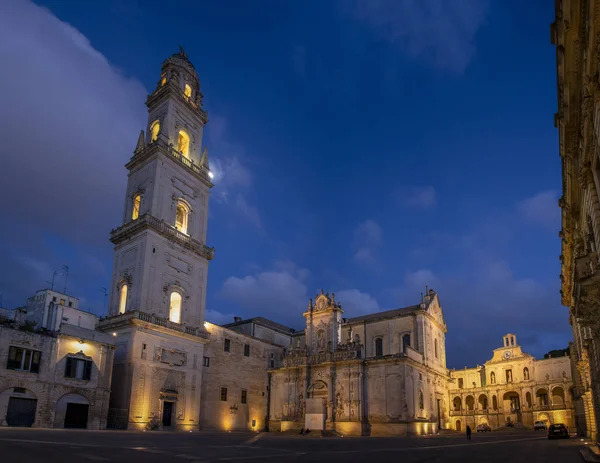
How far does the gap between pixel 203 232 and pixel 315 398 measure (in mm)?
21169

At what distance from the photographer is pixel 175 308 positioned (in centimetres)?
4484

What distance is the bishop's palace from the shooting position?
33.6 m

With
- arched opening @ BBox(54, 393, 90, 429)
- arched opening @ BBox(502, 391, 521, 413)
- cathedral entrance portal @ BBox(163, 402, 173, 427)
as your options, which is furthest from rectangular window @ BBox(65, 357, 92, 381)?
arched opening @ BBox(502, 391, 521, 413)

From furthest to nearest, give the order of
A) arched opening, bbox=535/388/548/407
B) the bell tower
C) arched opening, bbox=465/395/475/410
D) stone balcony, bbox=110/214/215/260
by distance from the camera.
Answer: arched opening, bbox=465/395/475/410 < arched opening, bbox=535/388/548/407 < stone balcony, bbox=110/214/215/260 < the bell tower

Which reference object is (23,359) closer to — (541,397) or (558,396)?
(558,396)

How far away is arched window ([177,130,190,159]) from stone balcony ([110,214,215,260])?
1015 centimetres

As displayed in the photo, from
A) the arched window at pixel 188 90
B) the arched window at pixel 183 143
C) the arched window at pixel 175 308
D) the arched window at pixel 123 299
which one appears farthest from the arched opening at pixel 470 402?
the arched window at pixel 188 90

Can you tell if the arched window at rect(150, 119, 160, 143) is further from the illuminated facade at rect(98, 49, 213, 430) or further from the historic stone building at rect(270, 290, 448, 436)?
the historic stone building at rect(270, 290, 448, 436)

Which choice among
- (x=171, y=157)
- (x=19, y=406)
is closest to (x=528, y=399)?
(x=171, y=157)

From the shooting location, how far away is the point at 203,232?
50.3 meters

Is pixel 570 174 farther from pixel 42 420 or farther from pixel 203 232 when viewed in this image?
pixel 203 232

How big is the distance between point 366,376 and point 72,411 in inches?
1081

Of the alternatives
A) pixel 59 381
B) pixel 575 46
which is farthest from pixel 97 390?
pixel 575 46

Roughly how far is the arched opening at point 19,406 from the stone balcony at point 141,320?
30.0 ft
